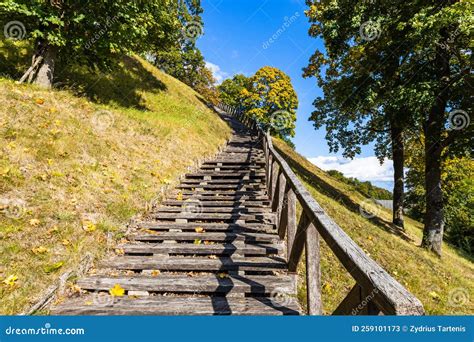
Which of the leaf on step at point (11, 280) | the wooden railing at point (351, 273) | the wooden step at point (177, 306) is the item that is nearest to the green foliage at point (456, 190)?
the wooden railing at point (351, 273)

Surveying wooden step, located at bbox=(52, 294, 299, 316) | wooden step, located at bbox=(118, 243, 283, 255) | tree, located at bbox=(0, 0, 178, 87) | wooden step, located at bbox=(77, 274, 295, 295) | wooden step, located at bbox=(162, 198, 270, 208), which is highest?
tree, located at bbox=(0, 0, 178, 87)

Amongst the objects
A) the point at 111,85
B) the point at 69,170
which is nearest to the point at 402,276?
the point at 69,170

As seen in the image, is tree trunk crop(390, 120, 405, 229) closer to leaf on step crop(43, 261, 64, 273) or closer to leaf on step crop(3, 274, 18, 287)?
leaf on step crop(43, 261, 64, 273)

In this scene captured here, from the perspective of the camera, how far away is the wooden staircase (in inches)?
145

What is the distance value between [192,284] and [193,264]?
2.08 feet

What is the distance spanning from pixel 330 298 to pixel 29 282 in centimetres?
530

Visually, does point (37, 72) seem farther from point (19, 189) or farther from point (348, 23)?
point (348, 23)

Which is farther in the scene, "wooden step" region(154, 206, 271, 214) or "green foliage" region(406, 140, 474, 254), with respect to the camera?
"green foliage" region(406, 140, 474, 254)

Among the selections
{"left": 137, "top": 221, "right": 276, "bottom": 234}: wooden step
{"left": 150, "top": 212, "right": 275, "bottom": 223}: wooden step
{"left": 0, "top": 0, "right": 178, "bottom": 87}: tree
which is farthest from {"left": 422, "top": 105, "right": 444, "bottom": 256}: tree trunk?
{"left": 0, "top": 0, "right": 178, "bottom": 87}: tree

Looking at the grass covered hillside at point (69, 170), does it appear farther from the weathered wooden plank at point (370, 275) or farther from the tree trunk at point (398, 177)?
the tree trunk at point (398, 177)

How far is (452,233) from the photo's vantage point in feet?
119

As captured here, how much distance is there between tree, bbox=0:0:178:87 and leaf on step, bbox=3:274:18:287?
8.17m

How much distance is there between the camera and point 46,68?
32.2 feet

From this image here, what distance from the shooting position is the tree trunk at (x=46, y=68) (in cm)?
973
